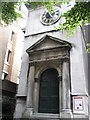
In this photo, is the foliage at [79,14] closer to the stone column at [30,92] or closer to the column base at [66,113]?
the stone column at [30,92]

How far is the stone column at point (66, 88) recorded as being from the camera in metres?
8.66

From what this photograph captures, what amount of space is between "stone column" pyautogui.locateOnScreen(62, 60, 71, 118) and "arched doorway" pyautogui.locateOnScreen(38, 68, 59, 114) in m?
0.91

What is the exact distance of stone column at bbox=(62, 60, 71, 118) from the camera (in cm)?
866

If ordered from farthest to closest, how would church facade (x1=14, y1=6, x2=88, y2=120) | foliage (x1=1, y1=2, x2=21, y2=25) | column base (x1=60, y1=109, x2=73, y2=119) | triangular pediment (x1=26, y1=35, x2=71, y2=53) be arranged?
1. triangular pediment (x1=26, y1=35, x2=71, y2=53)
2. church facade (x1=14, y1=6, x2=88, y2=120)
3. foliage (x1=1, y1=2, x2=21, y2=25)
4. column base (x1=60, y1=109, x2=73, y2=119)

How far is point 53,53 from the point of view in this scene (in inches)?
420

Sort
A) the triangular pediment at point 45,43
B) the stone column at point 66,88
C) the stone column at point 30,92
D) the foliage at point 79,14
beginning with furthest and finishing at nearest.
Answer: the triangular pediment at point 45,43
the stone column at point 30,92
the stone column at point 66,88
the foliage at point 79,14

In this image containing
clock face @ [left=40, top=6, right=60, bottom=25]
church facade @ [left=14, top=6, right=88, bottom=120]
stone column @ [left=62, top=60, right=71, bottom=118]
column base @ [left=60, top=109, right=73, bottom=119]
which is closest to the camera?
column base @ [left=60, top=109, right=73, bottom=119]

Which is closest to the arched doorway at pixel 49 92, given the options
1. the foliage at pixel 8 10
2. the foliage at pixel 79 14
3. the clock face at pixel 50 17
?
the foliage at pixel 79 14

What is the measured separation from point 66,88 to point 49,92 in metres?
1.60

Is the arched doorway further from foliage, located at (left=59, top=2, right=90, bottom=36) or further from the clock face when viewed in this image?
the clock face

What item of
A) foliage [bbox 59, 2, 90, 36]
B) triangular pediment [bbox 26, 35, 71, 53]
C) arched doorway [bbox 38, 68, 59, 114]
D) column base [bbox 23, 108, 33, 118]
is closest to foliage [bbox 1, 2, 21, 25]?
triangular pediment [bbox 26, 35, 71, 53]

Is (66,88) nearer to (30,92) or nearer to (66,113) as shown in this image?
(66,113)

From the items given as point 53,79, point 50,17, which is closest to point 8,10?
point 50,17

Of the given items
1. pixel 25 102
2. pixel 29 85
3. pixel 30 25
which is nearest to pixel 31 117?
pixel 25 102
